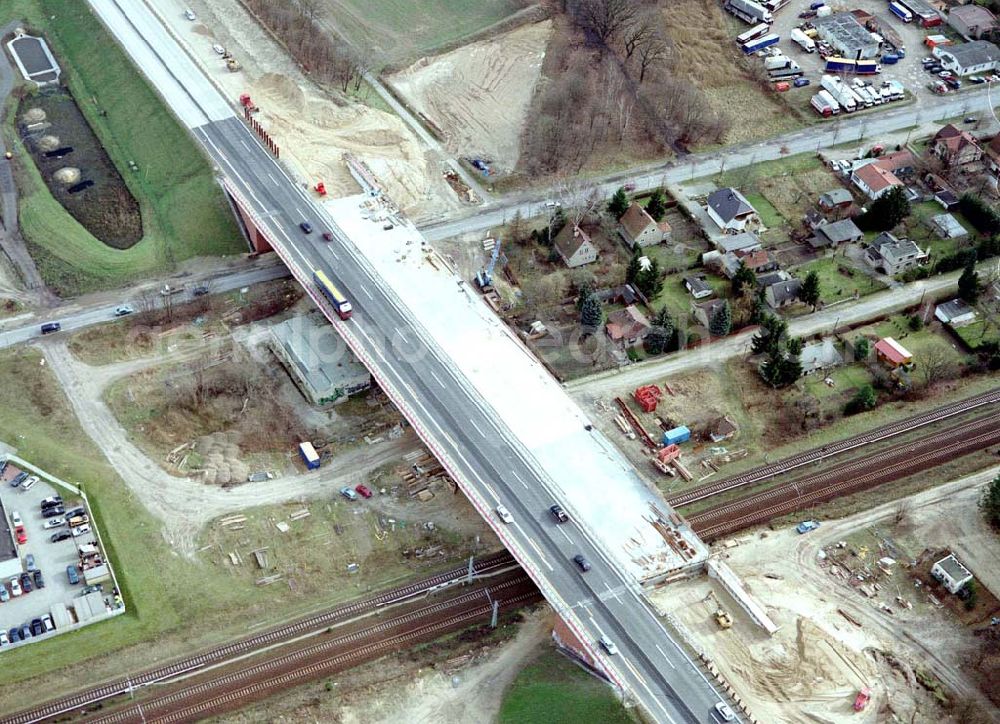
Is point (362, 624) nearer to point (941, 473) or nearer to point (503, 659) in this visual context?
point (503, 659)

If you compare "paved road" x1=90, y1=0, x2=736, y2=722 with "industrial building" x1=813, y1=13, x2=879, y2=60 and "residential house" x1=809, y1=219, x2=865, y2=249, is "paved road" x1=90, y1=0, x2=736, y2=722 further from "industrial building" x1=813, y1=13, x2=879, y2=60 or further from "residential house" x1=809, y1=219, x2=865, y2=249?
"industrial building" x1=813, y1=13, x2=879, y2=60

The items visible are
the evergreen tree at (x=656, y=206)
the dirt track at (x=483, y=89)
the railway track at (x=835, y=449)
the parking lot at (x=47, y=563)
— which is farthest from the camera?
the dirt track at (x=483, y=89)

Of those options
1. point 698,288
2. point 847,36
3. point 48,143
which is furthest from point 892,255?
point 48,143

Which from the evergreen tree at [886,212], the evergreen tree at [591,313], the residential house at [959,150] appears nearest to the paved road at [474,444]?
the evergreen tree at [591,313]

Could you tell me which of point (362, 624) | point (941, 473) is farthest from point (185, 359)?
point (941, 473)

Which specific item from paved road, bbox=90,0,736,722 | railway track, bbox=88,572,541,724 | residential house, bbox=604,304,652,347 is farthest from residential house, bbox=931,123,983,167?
railway track, bbox=88,572,541,724

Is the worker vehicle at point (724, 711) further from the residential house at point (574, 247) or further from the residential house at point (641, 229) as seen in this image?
the residential house at point (641, 229)
